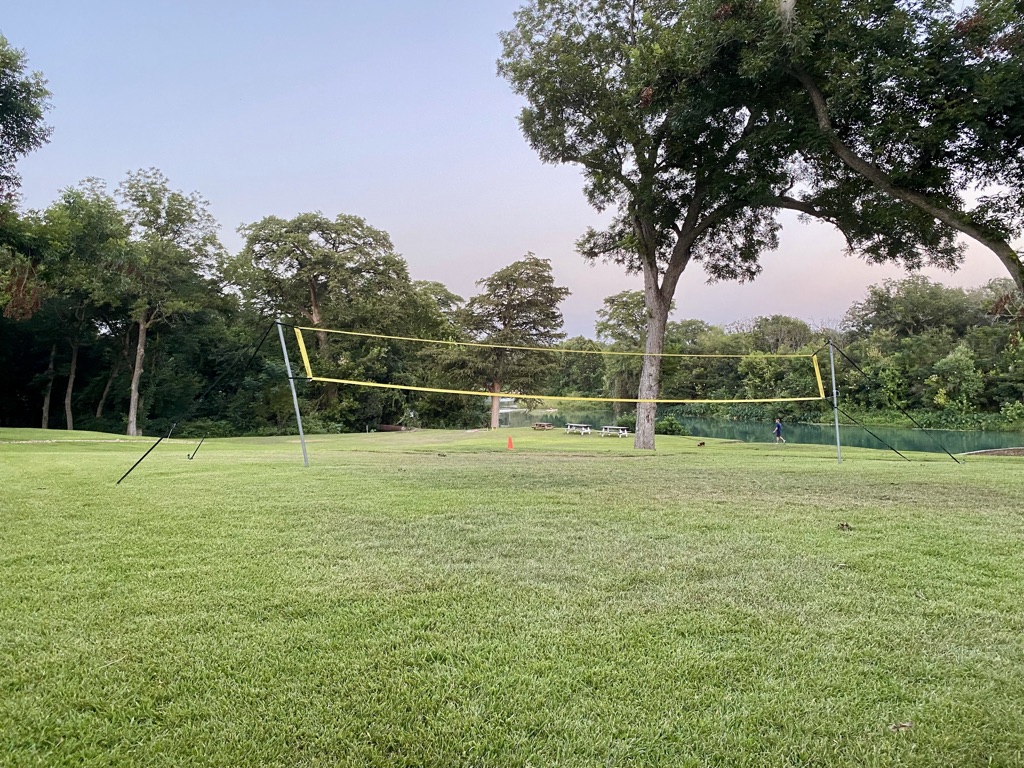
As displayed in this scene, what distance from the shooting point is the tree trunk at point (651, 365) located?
1454cm

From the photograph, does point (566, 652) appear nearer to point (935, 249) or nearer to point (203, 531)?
point (203, 531)

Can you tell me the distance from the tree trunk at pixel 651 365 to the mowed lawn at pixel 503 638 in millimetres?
9688

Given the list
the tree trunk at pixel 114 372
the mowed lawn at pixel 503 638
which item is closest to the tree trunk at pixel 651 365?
the mowed lawn at pixel 503 638

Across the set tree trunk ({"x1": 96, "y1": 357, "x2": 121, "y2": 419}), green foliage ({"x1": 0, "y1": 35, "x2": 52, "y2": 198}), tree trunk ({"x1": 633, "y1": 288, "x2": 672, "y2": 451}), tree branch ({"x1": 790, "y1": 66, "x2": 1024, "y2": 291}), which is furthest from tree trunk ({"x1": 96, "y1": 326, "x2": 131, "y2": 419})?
tree branch ({"x1": 790, "y1": 66, "x2": 1024, "y2": 291})

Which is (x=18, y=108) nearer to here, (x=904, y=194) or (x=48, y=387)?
(x=48, y=387)

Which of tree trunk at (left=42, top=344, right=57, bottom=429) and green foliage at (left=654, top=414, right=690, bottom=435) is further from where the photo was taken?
green foliage at (left=654, top=414, right=690, bottom=435)

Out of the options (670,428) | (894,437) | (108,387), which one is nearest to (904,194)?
(670,428)

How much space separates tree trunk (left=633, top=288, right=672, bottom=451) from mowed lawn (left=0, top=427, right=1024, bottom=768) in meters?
9.69

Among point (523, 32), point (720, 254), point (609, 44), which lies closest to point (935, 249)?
point (720, 254)

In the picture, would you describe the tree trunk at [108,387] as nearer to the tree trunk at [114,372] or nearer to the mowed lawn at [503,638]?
the tree trunk at [114,372]

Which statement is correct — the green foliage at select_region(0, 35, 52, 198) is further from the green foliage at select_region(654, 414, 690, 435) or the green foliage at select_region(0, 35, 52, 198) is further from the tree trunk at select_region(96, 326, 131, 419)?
the green foliage at select_region(654, 414, 690, 435)

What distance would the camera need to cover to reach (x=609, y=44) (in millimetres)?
14289

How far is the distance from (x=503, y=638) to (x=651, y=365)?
509 inches

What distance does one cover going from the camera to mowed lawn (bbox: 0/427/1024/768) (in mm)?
1645
